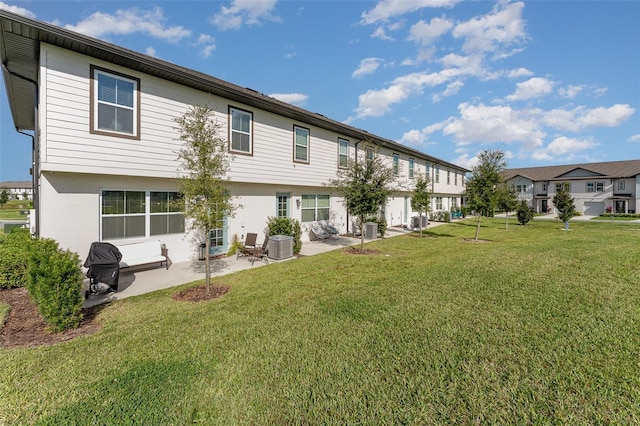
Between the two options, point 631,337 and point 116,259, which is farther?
point 116,259

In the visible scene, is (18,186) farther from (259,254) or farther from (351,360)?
(351,360)

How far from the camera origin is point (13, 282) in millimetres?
6902

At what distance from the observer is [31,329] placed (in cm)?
471

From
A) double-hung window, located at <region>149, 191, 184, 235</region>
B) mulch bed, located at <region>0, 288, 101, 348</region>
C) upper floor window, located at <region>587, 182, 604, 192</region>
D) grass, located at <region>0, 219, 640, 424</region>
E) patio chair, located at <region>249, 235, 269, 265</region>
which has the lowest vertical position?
mulch bed, located at <region>0, 288, 101, 348</region>

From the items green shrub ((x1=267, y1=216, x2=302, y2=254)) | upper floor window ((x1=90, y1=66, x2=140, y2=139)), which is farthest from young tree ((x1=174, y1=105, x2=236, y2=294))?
green shrub ((x1=267, y1=216, x2=302, y2=254))

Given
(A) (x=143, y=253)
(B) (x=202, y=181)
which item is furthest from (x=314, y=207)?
(B) (x=202, y=181)

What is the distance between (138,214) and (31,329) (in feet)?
13.9

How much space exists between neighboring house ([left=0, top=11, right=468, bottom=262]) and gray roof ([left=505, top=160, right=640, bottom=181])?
46.8 meters

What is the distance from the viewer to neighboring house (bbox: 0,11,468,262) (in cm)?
652

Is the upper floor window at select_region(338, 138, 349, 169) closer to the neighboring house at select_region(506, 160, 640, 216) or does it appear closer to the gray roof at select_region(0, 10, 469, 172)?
the gray roof at select_region(0, 10, 469, 172)

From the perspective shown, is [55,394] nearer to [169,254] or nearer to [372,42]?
[169,254]

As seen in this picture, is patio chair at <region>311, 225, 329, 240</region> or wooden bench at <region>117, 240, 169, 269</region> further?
patio chair at <region>311, 225, 329, 240</region>

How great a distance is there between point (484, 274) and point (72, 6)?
15406 mm

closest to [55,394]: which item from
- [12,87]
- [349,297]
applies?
[349,297]
